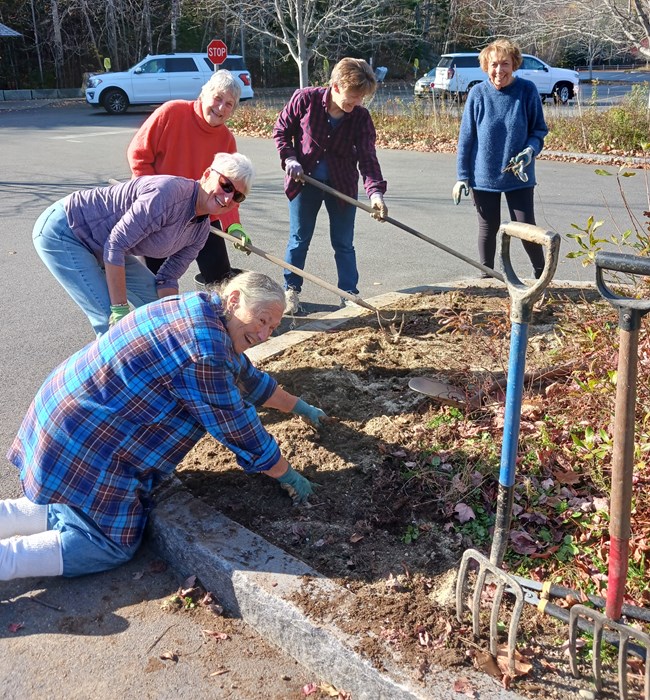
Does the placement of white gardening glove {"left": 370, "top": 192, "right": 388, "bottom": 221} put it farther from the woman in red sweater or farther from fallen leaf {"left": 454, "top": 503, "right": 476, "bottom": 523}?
fallen leaf {"left": 454, "top": 503, "right": 476, "bottom": 523}

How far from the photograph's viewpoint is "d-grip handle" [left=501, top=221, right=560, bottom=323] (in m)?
2.04

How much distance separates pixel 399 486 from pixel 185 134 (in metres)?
2.54

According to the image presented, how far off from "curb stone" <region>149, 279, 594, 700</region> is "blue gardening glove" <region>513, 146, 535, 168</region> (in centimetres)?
341

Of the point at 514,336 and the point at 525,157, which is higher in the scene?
the point at 525,157

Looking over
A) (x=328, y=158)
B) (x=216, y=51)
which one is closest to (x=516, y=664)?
(x=328, y=158)

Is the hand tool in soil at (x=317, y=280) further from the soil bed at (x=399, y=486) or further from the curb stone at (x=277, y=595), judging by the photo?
the curb stone at (x=277, y=595)

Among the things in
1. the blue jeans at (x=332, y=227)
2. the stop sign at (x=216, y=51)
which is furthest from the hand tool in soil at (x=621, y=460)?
the stop sign at (x=216, y=51)

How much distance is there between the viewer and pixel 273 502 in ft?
10.3

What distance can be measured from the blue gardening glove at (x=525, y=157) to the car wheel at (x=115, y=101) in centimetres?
2011

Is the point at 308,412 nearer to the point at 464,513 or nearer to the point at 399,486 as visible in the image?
the point at 399,486

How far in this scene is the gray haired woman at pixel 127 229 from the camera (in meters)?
3.49

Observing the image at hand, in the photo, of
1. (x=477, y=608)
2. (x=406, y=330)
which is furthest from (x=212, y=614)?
(x=406, y=330)

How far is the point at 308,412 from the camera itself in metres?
3.52

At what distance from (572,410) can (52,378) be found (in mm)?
2215
